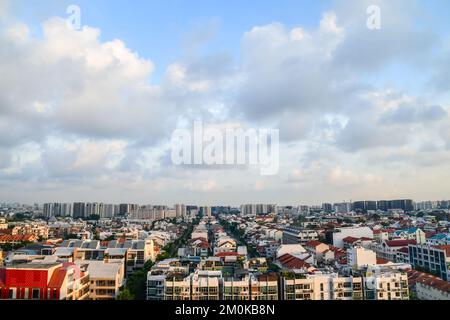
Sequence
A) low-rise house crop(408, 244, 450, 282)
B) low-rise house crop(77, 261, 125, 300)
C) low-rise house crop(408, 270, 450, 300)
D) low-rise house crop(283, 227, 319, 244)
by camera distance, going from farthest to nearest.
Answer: low-rise house crop(283, 227, 319, 244), low-rise house crop(408, 244, 450, 282), low-rise house crop(77, 261, 125, 300), low-rise house crop(408, 270, 450, 300)

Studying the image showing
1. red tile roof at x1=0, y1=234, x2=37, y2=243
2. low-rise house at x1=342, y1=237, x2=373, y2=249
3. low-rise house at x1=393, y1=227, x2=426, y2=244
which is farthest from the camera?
red tile roof at x1=0, y1=234, x2=37, y2=243

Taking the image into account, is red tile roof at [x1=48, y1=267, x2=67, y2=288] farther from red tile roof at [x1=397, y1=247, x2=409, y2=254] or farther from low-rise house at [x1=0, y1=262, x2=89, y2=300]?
red tile roof at [x1=397, y1=247, x2=409, y2=254]

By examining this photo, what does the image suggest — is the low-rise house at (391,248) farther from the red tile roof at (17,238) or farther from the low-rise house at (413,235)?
the red tile roof at (17,238)

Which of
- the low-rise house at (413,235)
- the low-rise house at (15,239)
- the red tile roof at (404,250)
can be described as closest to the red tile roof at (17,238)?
the low-rise house at (15,239)

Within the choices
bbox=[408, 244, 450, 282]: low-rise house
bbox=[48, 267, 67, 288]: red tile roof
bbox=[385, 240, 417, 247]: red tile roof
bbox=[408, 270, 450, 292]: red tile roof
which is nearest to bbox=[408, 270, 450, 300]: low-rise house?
bbox=[408, 270, 450, 292]: red tile roof

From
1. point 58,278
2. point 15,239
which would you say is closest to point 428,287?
point 58,278

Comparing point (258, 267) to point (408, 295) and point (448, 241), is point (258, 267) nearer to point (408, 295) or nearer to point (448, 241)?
point (408, 295)

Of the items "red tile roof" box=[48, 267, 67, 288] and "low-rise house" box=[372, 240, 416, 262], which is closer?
"red tile roof" box=[48, 267, 67, 288]

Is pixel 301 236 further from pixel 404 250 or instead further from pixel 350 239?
pixel 404 250
